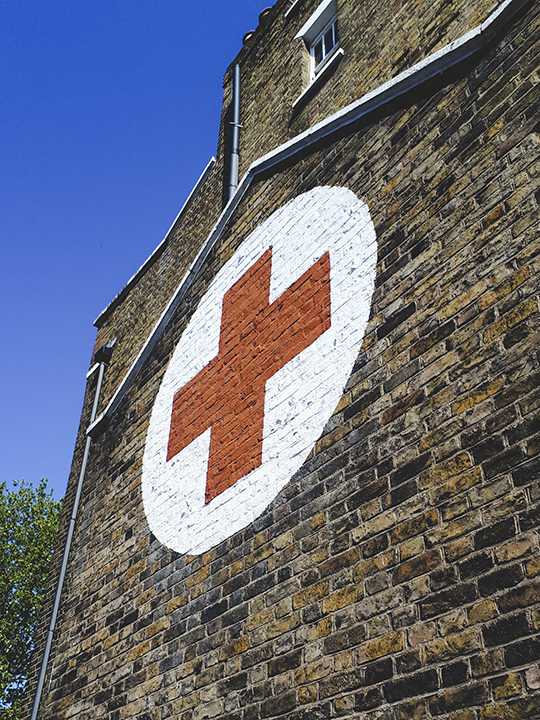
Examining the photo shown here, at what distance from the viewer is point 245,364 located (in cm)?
462

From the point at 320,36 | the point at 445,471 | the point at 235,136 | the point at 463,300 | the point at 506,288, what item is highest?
the point at 320,36

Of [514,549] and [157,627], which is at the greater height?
[157,627]

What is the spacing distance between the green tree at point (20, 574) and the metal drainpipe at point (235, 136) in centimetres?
1220

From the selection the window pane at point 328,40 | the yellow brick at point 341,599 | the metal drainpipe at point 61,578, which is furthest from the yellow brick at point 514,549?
the window pane at point 328,40

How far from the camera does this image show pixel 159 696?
402 cm

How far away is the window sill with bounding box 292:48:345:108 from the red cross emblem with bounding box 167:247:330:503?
81.0 inches

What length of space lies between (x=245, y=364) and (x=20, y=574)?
13881 mm

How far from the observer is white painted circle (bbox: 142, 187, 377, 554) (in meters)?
3.78

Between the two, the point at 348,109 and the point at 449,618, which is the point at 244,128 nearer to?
the point at 348,109

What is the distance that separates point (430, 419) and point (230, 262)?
2834 mm

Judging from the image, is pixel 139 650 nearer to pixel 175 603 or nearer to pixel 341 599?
pixel 175 603

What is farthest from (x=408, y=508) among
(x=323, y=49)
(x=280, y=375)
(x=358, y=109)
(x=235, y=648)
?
(x=323, y=49)

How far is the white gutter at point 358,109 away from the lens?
11.9 ft

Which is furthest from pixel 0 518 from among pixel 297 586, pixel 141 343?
pixel 297 586
